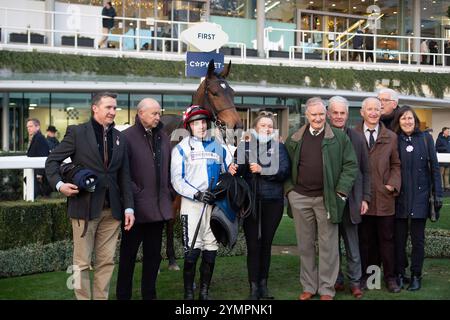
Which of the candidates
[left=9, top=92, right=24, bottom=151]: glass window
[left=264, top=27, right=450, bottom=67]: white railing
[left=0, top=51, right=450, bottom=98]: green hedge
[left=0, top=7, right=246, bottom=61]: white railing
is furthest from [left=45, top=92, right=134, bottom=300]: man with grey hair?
[left=264, top=27, right=450, bottom=67]: white railing

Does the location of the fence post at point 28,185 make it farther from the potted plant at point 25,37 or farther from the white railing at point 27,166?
the potted plant at point 25,37

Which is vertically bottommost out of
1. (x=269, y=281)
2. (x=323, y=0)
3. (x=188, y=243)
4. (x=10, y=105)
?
(x=269, y=281)

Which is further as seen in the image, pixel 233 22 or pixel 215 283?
pixel 233 22

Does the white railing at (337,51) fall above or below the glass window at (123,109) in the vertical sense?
above

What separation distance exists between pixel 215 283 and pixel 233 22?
20822mm

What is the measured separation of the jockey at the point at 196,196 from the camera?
5016mm

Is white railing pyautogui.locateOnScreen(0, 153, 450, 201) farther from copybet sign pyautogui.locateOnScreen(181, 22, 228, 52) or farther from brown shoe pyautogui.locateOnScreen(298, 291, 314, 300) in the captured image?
brown shoe pyautogui.locateOnScreen(298, 291, 314, 300)

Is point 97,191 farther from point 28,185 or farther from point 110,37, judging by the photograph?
point 110,37

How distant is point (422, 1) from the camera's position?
30.3m

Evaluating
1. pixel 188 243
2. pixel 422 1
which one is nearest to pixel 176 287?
pixel 188 243

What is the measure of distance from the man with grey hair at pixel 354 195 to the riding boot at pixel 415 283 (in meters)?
0.58

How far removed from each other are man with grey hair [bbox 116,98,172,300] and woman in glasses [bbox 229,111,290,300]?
2.32 ft

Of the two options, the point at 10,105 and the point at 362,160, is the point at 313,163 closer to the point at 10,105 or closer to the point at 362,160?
the point at 362,160

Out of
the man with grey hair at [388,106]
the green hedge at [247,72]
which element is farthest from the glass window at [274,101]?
the man with grey hair at [388,106]
